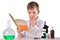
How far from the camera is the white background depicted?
1.97 m

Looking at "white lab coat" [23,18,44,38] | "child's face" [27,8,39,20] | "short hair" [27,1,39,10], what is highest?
"short hair" [27,1,39,10]

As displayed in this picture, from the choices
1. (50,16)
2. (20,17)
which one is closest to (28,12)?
(20,17)

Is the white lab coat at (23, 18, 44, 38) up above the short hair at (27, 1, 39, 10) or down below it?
below

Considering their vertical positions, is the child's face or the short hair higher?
the short hair

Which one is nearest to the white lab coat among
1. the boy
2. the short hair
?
the boy

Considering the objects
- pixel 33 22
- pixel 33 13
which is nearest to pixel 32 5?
pixel 33 13

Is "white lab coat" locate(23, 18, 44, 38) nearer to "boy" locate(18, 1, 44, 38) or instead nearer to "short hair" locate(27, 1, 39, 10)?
"boy" locate(18, 1, 44, 38)

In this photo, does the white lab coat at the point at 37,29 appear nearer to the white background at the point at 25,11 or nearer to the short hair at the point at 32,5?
the white background at the point at 25,11

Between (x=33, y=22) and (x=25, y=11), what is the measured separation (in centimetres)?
17

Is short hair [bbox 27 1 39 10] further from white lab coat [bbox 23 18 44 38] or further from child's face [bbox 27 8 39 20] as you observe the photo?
white lab coat [bbox 23 18 44 38]

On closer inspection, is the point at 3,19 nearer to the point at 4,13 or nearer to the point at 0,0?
the point at 4,13

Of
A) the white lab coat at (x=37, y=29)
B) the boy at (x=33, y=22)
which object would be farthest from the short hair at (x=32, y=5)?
the white lab coat at (x=37, y=29)

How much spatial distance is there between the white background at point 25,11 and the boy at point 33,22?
5 centimetres

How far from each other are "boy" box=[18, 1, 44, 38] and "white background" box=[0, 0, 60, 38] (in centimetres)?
5
